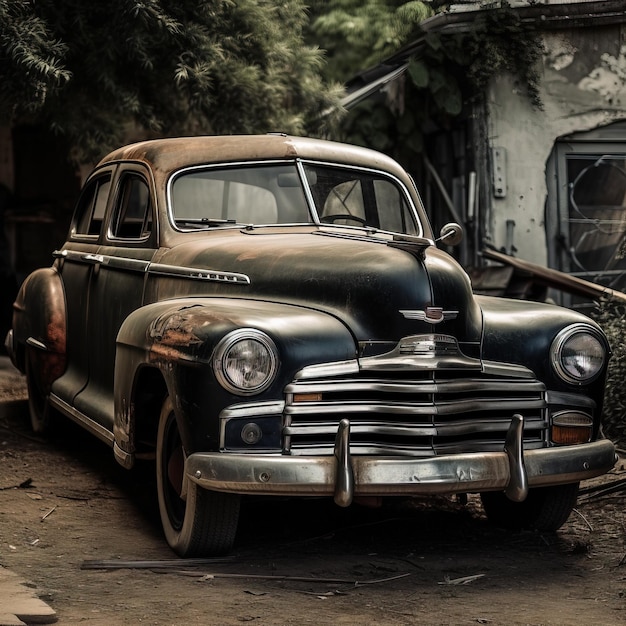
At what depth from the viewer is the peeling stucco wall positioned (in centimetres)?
1001

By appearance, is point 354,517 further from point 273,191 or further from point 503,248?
point 503,248

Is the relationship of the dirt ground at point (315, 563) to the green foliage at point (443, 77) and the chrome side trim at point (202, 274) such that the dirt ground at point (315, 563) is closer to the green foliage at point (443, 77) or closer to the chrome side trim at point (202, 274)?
the chrome side trim at point (202, 274)

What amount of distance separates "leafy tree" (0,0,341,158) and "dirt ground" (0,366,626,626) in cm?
408

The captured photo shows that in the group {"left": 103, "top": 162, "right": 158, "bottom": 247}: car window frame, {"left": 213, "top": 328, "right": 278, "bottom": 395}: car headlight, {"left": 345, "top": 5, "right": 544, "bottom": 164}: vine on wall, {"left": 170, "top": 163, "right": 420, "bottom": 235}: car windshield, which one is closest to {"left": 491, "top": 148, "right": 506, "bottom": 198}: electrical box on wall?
{"left": 345, "top": 5, "right": 544, "bottom": 164}: vine on wall

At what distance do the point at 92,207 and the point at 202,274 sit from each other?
1.91 m

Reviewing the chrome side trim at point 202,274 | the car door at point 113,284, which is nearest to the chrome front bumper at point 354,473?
the chrome side trim at point 202,274

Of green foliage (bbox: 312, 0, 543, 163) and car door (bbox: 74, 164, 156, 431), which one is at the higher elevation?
green foliage (bbox: 312, 0, 543, 163)

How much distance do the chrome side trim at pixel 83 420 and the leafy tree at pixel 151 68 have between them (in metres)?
3.34

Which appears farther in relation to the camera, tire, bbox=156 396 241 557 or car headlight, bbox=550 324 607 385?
car headlight, bbox=550 324 607 385

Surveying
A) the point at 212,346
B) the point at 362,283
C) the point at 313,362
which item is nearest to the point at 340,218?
the point at 362,283

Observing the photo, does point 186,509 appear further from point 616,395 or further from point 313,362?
point 616,395

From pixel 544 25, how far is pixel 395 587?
740 centimetres

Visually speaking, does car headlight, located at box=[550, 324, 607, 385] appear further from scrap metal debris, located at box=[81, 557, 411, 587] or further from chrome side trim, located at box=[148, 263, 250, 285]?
chrome side trim, located at box=[148, 263, 250, 285]

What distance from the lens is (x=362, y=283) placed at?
4.02 meters
